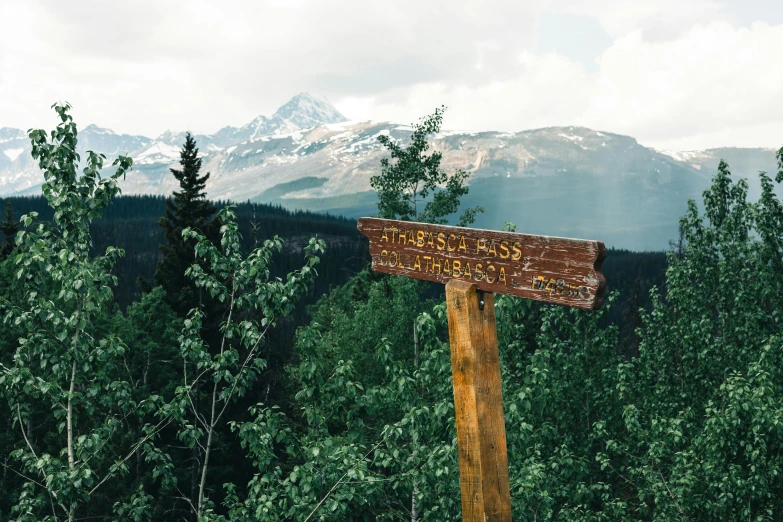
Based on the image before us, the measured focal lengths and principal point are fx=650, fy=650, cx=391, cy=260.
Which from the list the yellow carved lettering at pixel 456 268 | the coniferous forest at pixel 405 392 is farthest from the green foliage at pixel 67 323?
the yellow carved lettering at pixel 456 268

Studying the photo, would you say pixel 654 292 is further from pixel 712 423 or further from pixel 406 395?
pixel 406 395

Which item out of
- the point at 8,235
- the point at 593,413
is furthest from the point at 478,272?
the point at 8,235

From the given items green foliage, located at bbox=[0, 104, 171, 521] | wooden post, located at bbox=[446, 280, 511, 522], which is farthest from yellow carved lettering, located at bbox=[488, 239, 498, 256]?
green foliage, located at bbox=[0, 104, 171, 521]

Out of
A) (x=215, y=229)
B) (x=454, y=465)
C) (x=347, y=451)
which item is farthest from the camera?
(x=215, y=229)

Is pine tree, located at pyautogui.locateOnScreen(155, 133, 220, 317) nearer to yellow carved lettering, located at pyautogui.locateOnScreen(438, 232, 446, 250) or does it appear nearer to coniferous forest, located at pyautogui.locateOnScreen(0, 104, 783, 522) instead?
coniferous forest, located at pyautogui.locateOnScreen(0, 104, 783, 522)

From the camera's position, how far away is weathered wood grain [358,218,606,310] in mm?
4551

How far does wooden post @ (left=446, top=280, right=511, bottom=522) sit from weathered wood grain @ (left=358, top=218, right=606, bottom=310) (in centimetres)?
21

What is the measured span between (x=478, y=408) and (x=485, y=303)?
2.71 ft

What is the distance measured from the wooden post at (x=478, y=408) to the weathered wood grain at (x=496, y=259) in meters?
0.21

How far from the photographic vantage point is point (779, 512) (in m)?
14.0

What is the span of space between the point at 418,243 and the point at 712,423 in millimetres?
9253

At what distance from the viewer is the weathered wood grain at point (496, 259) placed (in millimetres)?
4551

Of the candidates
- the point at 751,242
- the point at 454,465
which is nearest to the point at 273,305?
the point at 454,465

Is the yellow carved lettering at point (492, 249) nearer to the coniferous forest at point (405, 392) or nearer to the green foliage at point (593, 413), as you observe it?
the coniferous forest at point (405, 392)
